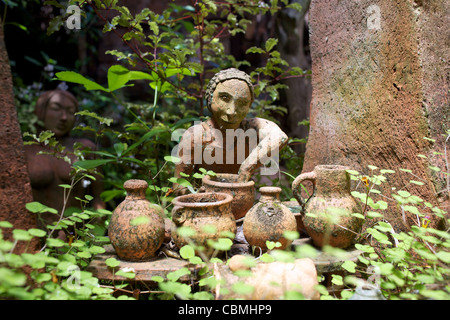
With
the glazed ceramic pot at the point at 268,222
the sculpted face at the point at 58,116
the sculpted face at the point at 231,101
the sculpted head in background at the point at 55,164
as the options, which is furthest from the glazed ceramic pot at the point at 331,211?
Result: the sculpted face at the point at 58,116

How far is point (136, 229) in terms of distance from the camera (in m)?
1.50

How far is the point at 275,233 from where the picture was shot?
1.51m

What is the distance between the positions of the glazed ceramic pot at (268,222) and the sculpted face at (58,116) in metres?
1.88

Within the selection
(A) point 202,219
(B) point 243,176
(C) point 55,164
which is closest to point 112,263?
(A) point 202,219

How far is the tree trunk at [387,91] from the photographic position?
1638 millimetres

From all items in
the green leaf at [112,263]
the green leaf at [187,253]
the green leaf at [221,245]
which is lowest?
the green leaf at [112,263]

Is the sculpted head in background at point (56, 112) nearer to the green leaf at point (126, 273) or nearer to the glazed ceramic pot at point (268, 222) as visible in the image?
the green leaf at point (126, 273)

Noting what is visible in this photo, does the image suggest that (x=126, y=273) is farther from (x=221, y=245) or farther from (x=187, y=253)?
(x=221, y=245)

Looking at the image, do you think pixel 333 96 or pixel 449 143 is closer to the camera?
pixel 449 143
